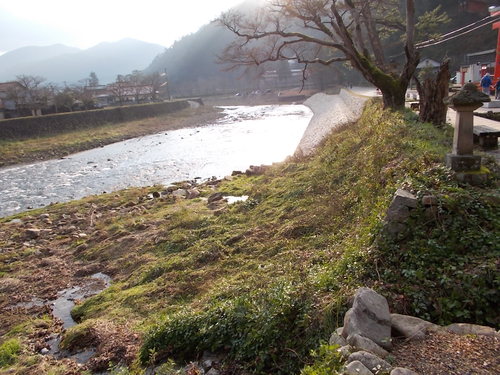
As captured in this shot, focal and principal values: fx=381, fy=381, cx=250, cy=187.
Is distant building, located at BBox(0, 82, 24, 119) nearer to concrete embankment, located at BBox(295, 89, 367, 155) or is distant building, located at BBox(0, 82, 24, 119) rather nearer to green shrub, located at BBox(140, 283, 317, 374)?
concrete embankment, located at BBox(295, 89, 367, 155)

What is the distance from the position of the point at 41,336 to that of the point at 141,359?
10.1 feet

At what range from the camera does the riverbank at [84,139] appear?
110 ft

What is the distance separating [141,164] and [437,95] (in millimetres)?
21839

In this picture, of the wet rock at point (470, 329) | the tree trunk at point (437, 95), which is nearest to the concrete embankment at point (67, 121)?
the tree trunk at point (437, 95)

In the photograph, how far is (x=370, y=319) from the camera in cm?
423

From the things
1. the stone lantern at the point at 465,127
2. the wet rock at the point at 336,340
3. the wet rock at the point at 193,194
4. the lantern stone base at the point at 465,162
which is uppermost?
the stone lantern at the point at 465,127

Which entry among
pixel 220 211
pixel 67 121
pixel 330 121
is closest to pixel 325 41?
pixel 220 211

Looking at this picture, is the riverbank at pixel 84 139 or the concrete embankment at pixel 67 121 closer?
the riverbank at pixel 84 139

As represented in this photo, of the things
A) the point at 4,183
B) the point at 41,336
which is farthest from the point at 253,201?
the point at 4,183

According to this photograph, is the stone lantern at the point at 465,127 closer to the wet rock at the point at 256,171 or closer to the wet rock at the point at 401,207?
the wet rock at the point at 401,207

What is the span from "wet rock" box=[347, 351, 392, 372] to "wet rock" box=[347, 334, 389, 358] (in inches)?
6.5

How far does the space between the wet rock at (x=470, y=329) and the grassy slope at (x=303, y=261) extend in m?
0.30

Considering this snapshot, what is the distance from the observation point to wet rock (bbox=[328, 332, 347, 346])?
407 centimetres

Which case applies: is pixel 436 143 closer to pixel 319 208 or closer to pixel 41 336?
pixel 319 208
